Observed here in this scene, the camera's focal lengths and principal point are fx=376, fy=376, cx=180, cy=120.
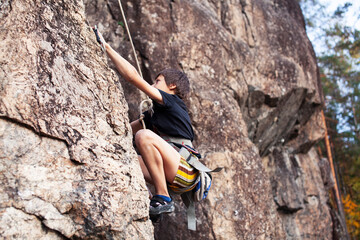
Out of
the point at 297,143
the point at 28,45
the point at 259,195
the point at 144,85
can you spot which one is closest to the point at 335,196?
the point at 297,143

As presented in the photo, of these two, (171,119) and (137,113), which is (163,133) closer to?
(171,119)

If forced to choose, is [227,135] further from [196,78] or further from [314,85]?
[314,85]

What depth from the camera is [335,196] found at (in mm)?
14914

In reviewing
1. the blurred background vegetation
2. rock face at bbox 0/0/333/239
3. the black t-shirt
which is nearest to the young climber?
the black t-shirt

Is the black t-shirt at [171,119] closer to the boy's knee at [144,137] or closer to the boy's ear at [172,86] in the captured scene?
the boy's ear at [172,86]

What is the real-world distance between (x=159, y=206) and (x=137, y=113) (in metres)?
2.32

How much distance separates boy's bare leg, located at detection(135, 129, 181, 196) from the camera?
3.57 metres

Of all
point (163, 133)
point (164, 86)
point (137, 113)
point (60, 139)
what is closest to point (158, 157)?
point (163, 133)

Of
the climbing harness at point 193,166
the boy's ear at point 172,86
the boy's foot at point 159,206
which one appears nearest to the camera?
the boy's foot at point 159,206

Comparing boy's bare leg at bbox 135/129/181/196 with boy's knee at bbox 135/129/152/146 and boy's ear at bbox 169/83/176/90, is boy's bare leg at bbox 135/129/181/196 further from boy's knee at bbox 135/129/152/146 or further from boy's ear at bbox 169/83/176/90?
boy's ear at bbox 169/83/176/90

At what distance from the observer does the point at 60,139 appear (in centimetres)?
281

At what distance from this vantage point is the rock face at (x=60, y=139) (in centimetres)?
253

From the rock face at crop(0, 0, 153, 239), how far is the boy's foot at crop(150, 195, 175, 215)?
336 mm

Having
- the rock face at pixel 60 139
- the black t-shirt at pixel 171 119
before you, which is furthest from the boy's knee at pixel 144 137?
the black t-shirt at pixel 171 119
